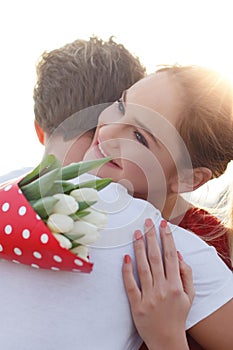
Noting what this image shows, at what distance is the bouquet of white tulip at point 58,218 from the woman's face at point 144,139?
1.27 ft

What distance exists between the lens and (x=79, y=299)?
1465mm

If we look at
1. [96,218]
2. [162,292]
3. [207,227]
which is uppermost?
[96,218]

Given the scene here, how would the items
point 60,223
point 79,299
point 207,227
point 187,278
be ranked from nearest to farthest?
1. point 60,223
2. point 79,299
3. point 187,278
4. point 207,227

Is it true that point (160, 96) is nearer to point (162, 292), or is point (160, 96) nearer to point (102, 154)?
point (102, 154)

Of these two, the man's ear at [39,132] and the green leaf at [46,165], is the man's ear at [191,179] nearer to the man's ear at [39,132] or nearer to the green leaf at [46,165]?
the man's ear at [39,132]

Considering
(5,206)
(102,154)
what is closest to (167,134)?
(102,154)

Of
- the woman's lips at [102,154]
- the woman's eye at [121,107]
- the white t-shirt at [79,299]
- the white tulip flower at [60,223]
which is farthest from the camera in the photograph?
the woman's eye at [121,107]

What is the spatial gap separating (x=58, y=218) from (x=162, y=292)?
0.41 meters

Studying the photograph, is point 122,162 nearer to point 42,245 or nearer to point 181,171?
point 181,171

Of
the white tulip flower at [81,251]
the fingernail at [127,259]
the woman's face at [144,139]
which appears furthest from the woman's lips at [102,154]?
the white tulip flower at [81,251]

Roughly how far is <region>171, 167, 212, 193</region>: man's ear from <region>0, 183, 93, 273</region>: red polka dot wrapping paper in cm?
68

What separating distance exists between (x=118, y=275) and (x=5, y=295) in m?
0.27

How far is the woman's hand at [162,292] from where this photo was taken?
1555 millimetres

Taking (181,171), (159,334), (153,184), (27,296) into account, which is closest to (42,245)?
(27,296)
